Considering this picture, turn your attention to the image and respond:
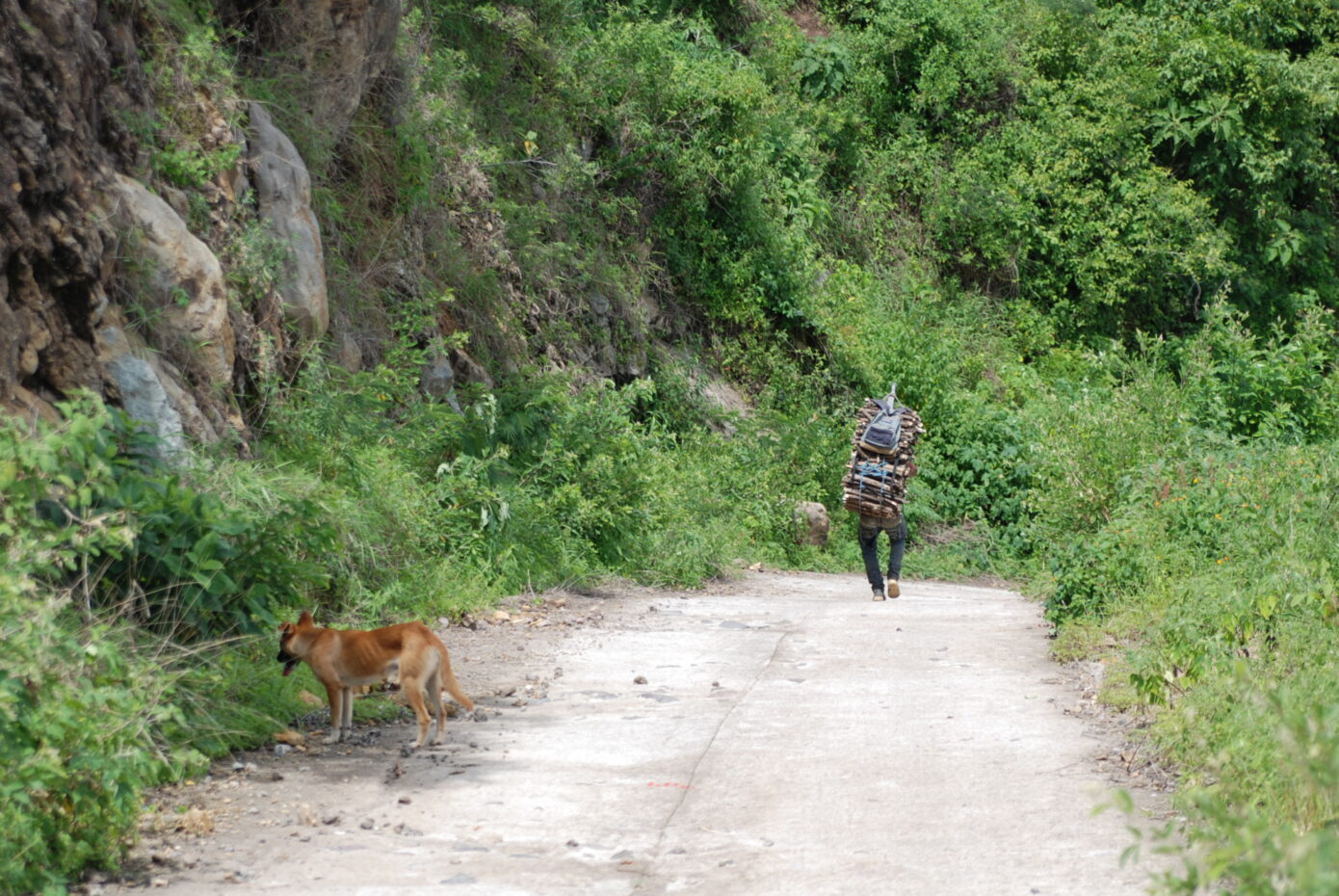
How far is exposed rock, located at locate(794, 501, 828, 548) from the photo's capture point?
18.8 meters

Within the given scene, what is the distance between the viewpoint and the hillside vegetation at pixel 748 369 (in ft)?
19.4

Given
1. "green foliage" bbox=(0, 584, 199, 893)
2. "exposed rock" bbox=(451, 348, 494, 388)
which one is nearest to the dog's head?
"green foliage" bbox=(0, 584, 199, 893)

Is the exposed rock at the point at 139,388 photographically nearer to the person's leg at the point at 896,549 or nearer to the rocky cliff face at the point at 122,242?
the rocky cliff face at the point at 122,242

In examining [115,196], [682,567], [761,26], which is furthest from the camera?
[761,26]

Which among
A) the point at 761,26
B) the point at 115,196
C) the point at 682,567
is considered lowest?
the point at 682,567

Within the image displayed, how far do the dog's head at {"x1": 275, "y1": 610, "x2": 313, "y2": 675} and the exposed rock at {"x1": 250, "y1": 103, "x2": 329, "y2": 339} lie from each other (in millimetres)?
4610

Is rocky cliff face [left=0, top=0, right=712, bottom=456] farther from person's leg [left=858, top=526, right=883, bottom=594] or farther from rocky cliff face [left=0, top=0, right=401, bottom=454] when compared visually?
person's leg [left=858, top=526, right=883, bottom=594]

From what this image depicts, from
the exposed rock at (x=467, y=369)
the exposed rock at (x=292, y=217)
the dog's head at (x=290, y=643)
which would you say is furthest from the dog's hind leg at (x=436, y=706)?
the exposed rock at (x=467, y=369)

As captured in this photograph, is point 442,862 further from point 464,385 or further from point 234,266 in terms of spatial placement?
point 464,385

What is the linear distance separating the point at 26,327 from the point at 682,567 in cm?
795

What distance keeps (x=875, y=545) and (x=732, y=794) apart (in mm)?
7905

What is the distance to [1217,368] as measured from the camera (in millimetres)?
17797

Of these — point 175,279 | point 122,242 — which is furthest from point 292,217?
point 122,242

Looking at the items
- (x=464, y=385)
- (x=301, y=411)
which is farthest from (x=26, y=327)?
(x=464, y=385)
